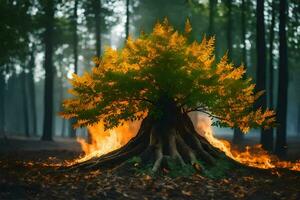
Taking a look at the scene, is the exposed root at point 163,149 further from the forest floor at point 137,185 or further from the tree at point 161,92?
the forest floor at point 137,185

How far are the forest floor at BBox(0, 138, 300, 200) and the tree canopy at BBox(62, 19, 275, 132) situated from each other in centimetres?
192

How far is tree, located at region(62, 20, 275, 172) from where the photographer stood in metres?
12.2

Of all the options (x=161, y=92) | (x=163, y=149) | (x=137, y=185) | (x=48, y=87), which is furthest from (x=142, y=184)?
(x=48, y=87)

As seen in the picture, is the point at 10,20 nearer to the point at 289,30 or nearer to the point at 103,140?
the point at 103,140

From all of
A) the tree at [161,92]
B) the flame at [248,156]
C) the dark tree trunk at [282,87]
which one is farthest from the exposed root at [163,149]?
the dark tree trunk at [282,87]

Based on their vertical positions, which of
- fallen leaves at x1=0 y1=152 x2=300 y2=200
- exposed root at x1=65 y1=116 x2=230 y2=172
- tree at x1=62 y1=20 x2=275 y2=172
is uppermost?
tree at x1=62 y1=20 x2=275 y2=172

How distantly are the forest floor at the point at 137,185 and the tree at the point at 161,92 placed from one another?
900mm

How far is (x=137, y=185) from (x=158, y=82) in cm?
318

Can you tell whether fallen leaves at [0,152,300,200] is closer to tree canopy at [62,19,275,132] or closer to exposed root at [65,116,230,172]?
exposed root at [65,116,230,172]

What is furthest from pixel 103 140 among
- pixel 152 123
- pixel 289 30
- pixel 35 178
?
pixel 289 30

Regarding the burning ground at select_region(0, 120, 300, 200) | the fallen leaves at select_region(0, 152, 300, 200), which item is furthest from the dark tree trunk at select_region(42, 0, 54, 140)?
the fallen leaves at select_region(0, 152, 300, 200)

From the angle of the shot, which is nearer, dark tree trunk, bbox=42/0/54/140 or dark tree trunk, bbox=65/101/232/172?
dark tree trunk, bbox=65/101/232/172

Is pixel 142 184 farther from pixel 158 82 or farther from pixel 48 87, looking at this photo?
pixel 48 87

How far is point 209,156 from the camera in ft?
42.4
